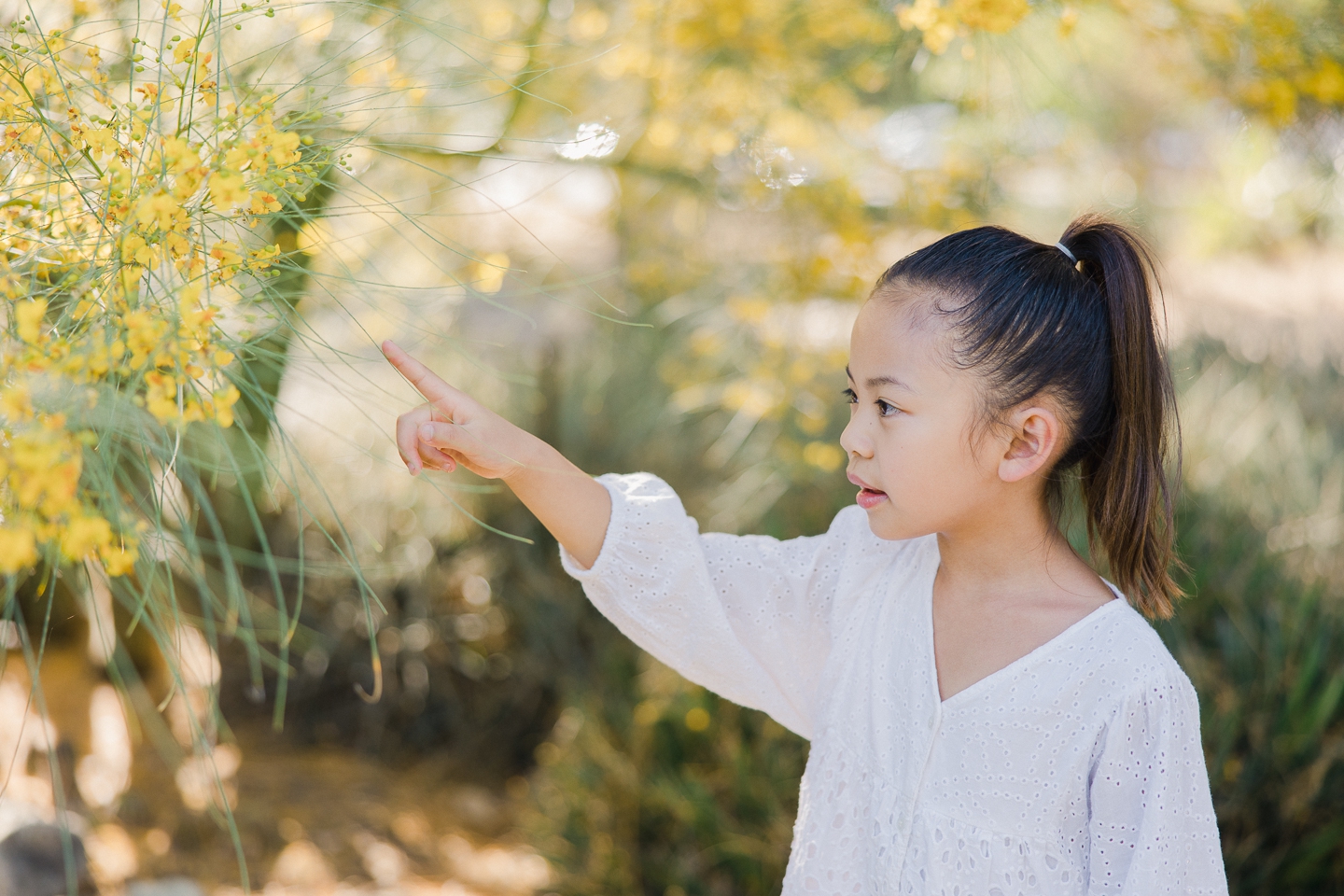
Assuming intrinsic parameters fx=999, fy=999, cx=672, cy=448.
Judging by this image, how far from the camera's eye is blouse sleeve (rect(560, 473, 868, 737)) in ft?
3.76

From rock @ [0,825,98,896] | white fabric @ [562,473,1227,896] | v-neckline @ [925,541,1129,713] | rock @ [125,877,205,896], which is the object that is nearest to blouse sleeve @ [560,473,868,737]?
white fabric @ [562,473,1227,896]

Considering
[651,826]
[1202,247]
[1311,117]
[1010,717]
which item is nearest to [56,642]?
[651,826]

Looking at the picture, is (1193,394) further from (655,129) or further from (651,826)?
(651,826)

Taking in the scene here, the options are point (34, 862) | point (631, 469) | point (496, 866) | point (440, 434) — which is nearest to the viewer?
point (440, 434)

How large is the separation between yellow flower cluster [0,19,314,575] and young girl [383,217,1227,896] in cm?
21

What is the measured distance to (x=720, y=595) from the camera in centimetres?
122

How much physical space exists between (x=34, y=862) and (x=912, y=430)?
6.03 feet

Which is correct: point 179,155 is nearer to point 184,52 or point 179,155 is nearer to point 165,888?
point 184,52

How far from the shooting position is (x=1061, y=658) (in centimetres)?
105

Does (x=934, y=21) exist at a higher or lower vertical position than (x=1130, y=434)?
higher

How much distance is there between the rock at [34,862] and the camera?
1.81 metres

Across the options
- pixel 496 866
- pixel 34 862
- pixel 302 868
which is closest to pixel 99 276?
pixel 34 862

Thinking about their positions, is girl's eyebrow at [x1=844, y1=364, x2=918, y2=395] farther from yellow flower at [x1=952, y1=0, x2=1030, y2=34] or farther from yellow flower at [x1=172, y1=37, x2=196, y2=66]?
yellow flower at [x1=172, y1=37, x2=196, y2=66]

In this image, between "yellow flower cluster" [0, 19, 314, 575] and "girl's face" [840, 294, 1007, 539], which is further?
"girl's face" [840, 294, 1007, 539]
